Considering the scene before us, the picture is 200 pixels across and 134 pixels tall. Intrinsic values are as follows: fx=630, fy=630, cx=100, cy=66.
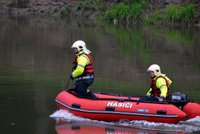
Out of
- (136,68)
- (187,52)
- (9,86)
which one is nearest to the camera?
(9,86)

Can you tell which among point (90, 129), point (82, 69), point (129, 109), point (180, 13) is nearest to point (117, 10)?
point (180, 13)

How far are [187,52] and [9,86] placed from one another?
14941 mm

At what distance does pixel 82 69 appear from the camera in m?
16.3

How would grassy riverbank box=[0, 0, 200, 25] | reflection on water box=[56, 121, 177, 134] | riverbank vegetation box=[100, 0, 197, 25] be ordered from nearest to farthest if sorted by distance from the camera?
reflection on water box=[56, 121, 177, 134], riverbank vegetation box=[100, 0, 197, 25], grassy riverbank box=[0, 0, 200, 25]

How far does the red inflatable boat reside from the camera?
1532 centimetres

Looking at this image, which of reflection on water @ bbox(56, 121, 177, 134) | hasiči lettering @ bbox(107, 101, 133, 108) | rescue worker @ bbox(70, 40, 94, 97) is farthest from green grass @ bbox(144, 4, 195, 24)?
reflection on water @ bbox(56, 121, 177, 134)

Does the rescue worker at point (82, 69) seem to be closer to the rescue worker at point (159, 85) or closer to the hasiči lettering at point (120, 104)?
the hasiči lettering at point (120, 104)

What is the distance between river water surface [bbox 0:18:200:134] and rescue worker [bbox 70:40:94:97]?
80 cm

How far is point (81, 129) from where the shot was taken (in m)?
15.2

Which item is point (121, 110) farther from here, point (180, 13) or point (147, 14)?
point (147, 14)

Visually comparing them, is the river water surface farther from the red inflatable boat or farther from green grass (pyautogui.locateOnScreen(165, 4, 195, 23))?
green grass (pyautogui.locateOnScreen(165, 4, 195, 23))

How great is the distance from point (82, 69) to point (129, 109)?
67.7 inches

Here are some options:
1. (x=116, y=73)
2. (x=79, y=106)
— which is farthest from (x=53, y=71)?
(x=79, y=106)

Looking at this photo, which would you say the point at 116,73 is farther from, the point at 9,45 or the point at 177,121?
the point at 9,45
